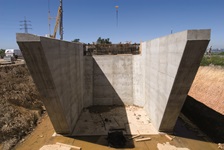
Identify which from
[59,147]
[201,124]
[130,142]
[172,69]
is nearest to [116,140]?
[130,142]

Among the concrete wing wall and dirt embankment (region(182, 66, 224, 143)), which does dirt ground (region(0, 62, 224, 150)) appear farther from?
the concrete wing wall

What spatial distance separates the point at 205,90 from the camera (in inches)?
685

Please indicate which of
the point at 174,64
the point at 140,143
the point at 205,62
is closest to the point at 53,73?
the point at 174,64

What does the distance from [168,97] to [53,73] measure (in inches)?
256

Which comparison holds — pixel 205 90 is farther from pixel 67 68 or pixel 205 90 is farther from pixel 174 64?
pixel 67 68

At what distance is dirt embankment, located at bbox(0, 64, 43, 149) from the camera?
10.4m

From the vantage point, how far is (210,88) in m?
17.0

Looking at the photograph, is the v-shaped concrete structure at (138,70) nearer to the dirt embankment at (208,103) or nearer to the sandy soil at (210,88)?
the dirt embankment at (208,103)

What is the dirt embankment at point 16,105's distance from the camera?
10.4 meters

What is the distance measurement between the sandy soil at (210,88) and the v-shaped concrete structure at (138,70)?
254 inches

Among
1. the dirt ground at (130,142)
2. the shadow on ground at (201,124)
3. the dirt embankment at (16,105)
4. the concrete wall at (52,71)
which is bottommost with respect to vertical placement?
the dirt ground at (130,142)

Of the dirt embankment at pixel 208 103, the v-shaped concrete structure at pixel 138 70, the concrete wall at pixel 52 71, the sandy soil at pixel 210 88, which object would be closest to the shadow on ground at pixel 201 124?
the dirt embankment at pixel 208 103

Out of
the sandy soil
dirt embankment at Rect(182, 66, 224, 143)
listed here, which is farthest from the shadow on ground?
the sandy soil

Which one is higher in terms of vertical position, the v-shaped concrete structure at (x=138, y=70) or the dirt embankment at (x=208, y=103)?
the v-shaped concrete structure at (x=138, y=70)
